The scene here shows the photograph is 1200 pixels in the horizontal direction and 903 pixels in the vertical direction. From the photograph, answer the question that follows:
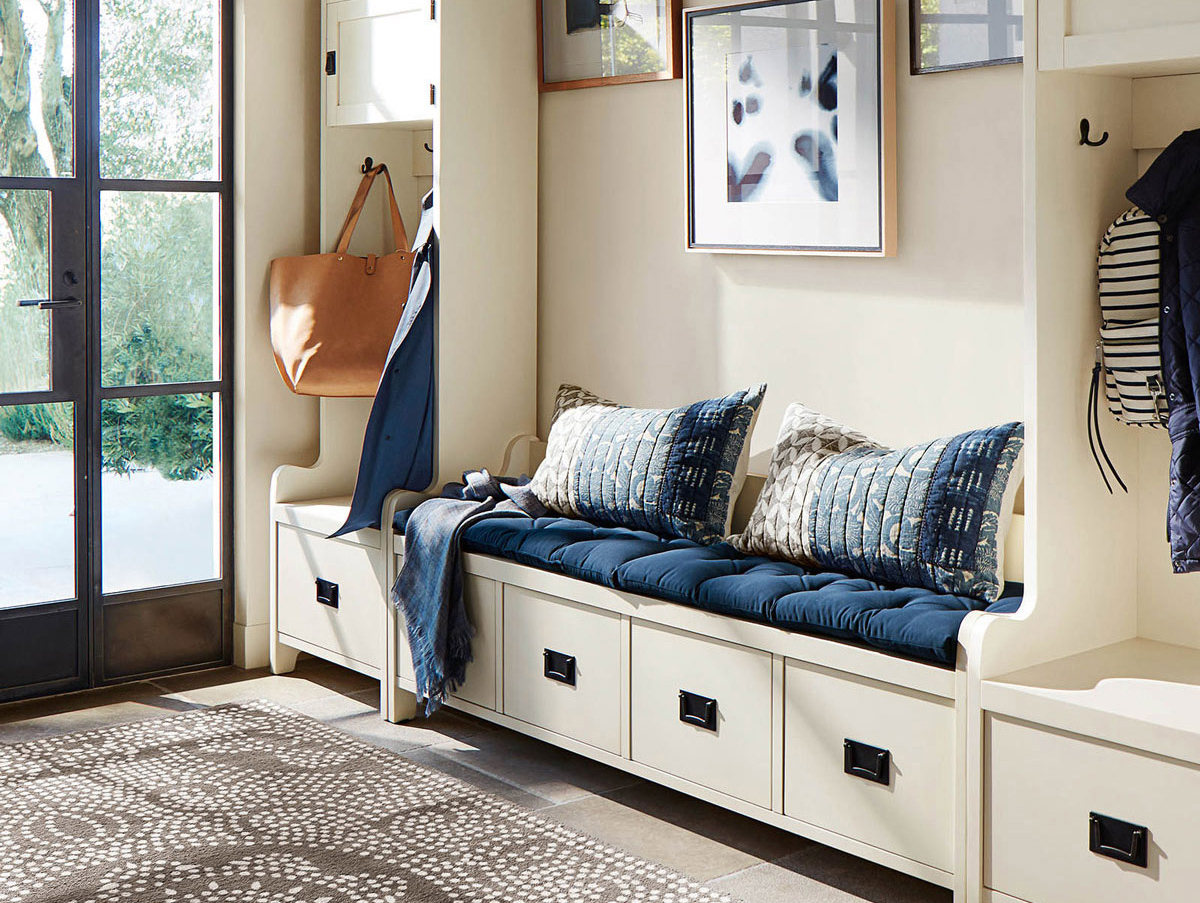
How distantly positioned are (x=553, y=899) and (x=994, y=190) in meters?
1.70

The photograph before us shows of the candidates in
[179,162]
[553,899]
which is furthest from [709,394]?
[179,162]

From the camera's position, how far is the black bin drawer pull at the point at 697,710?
2855mm

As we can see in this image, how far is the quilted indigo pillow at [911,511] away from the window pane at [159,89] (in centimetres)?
221

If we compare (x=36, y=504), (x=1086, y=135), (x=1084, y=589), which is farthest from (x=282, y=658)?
(x=1086, y=135)

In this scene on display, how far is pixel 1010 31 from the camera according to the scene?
9.25 ft

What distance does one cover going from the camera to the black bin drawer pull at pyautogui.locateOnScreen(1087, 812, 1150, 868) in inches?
86.0

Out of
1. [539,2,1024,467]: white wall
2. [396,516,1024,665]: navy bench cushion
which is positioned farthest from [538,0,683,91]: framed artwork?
[396,516,1024,665]: navy bench cushion

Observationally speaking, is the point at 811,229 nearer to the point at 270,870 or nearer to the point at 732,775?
the point at 732,775

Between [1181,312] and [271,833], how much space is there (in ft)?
6.78

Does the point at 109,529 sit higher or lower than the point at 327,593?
higher

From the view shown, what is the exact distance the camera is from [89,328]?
3947mm

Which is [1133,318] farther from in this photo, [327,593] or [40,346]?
[40,346]

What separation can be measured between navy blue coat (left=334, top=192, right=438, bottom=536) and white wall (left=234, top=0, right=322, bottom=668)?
596 mm

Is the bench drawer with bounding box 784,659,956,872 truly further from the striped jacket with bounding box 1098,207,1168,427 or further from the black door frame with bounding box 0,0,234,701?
the black door frame with bounding box 0,0,234,701
